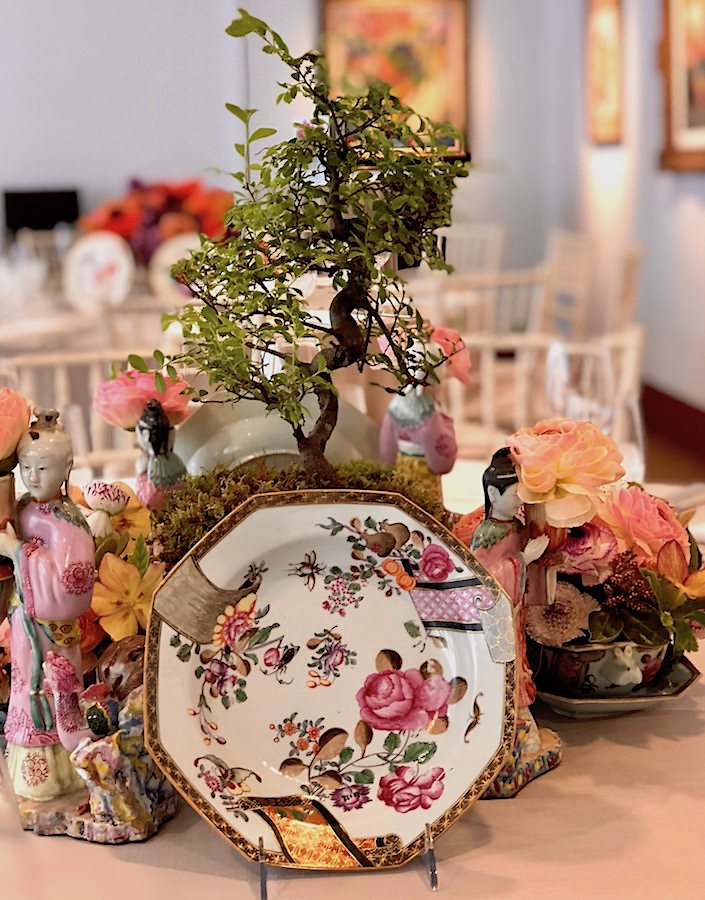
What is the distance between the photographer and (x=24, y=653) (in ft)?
2.66

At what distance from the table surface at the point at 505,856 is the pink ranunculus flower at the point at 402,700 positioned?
76 mm

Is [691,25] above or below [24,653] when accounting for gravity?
above

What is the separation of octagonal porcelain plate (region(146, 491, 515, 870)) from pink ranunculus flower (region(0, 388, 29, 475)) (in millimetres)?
140

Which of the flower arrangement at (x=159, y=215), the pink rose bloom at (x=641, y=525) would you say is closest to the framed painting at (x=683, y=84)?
the flower arrangement at (x=159, y=215)

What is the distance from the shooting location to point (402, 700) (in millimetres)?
816

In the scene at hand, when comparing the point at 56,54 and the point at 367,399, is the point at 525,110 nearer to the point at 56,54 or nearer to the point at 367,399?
the point at 56,54

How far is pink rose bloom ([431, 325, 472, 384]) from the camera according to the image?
107 cm

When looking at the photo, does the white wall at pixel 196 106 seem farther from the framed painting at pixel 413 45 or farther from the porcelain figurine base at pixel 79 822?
the porcelain figurine base at pixel 79 822

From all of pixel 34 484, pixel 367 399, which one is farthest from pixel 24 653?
pixel 367 399

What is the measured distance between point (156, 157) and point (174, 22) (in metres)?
0.80

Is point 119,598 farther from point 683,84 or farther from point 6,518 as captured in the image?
point 683,84

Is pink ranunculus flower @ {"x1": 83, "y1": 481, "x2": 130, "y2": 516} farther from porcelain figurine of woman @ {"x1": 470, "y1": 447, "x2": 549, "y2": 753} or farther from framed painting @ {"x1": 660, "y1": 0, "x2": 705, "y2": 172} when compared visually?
framed painting @ {"x1": 660, "y1": 0, "x2": 705, "y2": 172}

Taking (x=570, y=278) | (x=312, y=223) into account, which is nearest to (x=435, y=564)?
(x=312, y=223)

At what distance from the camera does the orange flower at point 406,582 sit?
2.75ft
